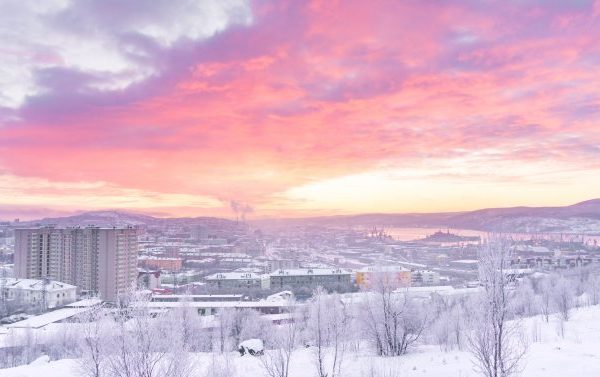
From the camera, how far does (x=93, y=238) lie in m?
84.5

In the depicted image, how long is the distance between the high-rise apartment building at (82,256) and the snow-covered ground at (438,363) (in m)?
59.4

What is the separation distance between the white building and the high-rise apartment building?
6.52 m

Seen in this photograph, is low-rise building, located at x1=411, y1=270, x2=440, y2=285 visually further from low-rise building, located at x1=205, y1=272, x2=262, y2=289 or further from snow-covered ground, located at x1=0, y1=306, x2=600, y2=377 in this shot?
snow-covered ground, located at x1=0, y1=306, x2=600, y2=377

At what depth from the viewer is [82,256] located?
85.6 metres

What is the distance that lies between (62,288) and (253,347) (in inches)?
2188

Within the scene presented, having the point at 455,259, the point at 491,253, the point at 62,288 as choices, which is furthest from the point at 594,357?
the point at 455,259

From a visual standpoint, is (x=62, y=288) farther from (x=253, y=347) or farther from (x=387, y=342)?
(x=387, y=342)

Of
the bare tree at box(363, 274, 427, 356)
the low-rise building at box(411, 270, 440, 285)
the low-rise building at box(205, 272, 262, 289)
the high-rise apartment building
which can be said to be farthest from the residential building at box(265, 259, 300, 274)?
the bare tree at box(363, 274, 427, 356)

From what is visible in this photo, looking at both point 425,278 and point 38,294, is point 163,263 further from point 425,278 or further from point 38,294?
point 425,278

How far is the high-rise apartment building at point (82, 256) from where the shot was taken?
3268 inches

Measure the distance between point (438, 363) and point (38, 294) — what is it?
66619mm

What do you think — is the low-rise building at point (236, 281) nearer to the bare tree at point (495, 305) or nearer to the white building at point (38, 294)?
the white building at point (38, 294)

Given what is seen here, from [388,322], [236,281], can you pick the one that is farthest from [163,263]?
[388,322]

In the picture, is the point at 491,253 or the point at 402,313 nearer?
the point at 491,253
